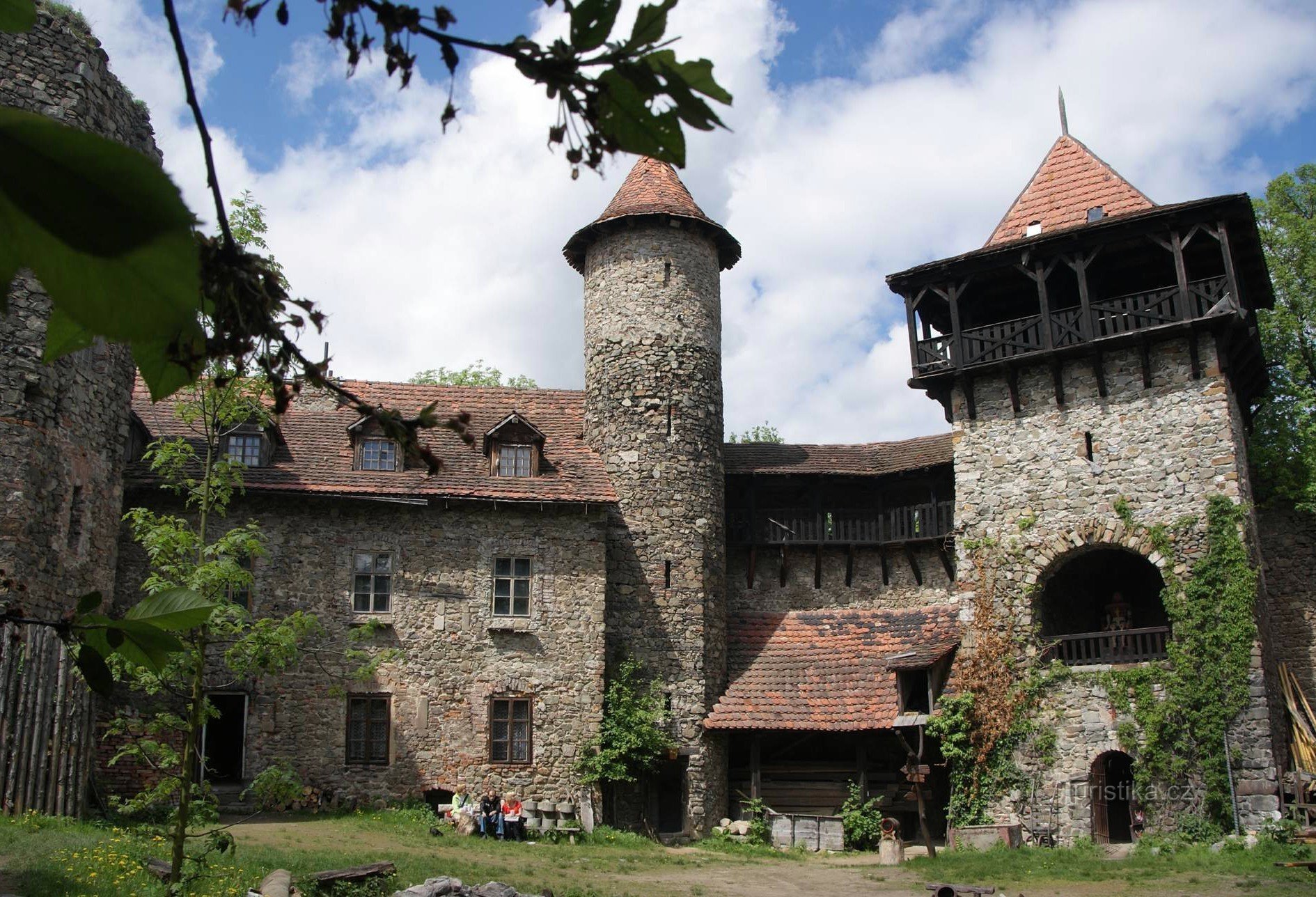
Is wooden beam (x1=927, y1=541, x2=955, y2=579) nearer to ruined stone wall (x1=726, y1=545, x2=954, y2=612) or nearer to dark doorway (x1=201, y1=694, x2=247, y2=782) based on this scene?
ruined stone wall (x1=726, y1=545, x2=954, y2=612)

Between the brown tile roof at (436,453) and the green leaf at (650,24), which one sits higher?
the brown tile roof at (436,453)

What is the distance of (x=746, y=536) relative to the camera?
81.1 feet

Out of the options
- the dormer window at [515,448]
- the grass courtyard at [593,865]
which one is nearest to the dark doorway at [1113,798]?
the grass courtyard at [593,865]

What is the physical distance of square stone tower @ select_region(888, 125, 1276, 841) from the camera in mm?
19875

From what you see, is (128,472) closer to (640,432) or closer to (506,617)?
(506,617)

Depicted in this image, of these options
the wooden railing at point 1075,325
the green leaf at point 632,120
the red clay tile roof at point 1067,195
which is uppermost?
the red clay tile roof at point 1067,195

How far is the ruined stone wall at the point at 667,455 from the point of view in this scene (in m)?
22.3

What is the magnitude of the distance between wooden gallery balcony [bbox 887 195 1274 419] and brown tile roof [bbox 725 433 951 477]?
1.82 meters

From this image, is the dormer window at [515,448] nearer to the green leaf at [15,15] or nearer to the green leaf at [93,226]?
the green leaf at [15,15]

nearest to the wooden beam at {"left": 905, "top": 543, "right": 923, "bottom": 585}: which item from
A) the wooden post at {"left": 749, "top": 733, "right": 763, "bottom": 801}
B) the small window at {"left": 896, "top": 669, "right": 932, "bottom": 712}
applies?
the small window at {"left": 896, "top": 669, "right": 932, "bottom": 712}

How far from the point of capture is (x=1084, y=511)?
20.9 meters

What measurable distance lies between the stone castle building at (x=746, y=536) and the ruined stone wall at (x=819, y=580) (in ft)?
0.20

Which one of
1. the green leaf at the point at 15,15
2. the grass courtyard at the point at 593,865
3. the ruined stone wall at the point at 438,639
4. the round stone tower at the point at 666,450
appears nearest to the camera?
the green leaf at the point at 15,15

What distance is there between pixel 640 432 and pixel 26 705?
459 inches
